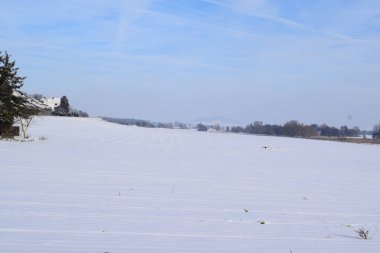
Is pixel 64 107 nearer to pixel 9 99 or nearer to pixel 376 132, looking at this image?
pixel 376 132

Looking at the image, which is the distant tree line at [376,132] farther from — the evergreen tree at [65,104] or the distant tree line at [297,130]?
the evergreen tree at [65,104]

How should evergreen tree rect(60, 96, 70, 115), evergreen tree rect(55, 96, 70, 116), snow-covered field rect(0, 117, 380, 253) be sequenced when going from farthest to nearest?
evergreen tree rect(60, 96, 70, 115) → evergreen tree rect(55, 96, 70, 116) → snow-covered field rect(0, 117, 380, 253)

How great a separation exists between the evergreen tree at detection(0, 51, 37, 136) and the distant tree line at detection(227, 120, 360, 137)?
7506cm

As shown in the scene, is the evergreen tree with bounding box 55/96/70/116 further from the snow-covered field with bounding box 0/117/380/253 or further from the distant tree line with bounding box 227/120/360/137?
the snow-covered field with bounding box 0/117/380/253

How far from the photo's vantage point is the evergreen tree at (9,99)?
20766mm

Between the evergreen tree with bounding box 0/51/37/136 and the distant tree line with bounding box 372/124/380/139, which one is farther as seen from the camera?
the distant tree line with bounding box 372/124/380/139

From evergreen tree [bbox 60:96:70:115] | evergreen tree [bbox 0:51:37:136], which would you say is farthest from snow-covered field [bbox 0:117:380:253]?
evergreen tree [bbox 60:96:70:115]

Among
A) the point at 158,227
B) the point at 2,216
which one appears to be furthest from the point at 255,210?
the point at 2,216

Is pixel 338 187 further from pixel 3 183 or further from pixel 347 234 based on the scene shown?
pixel 3 183

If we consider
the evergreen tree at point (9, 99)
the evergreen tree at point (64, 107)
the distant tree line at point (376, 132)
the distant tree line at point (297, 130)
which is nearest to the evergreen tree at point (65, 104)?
the evergreen tree at point (64, 107)

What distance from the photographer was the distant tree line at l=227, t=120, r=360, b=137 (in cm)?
9731

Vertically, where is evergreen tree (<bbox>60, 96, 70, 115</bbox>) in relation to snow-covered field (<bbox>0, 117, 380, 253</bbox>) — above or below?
above

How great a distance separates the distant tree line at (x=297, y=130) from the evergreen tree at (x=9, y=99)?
75.1 metres

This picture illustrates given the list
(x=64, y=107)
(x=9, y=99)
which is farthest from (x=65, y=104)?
(x=9, y=99)
